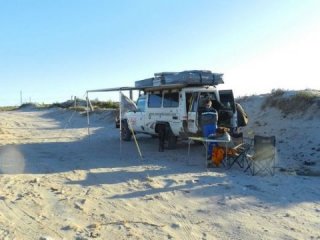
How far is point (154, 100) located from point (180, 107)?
177 centimetres

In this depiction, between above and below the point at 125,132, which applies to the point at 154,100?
above

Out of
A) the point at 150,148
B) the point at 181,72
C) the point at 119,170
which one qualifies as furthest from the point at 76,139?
the point at 119,170

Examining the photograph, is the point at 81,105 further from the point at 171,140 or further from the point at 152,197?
the point at 152,197

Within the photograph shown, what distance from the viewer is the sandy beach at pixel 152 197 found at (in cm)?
682

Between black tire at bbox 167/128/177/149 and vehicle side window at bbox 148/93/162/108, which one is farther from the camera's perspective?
vehicle side window at bbox 148/93/162/108

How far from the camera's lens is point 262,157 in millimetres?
11164

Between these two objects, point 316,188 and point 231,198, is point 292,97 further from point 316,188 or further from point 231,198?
point 231,198

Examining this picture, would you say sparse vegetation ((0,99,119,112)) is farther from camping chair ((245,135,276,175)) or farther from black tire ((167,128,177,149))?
camping chair ((245,135,276,175))

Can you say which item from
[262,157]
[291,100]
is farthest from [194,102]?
[291,100]

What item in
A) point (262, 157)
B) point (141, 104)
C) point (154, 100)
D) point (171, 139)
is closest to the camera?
point (262, 157)

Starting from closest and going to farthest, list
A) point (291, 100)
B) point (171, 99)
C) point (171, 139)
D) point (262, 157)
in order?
1. point (262, 157)
2. point (171, 99)
3. point (171, 139)
4. point (291, 100)

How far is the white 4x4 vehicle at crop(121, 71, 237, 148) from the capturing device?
14.0 m

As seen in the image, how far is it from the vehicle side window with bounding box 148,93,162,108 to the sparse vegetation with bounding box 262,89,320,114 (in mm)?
6019

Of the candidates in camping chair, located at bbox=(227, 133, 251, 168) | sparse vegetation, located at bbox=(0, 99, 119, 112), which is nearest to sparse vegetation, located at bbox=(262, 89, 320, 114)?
camping chair, located at bbox=(227, 133, 251, 168)
